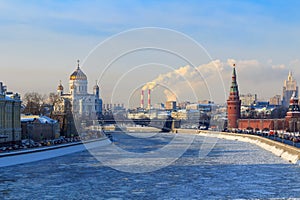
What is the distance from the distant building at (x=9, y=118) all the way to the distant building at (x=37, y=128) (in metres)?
4.94

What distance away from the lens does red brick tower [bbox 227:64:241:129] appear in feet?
299

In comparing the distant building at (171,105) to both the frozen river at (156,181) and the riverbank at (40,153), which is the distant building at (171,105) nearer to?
the riverbank at (40,153)

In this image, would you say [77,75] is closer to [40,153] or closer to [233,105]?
[233,105]

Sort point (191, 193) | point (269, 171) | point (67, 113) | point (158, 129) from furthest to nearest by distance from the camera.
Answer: point (158, 129) → point (67, 113) → point (269, 171) → point (191, 193)

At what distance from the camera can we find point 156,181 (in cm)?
2442

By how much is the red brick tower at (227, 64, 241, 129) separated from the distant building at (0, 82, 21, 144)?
53.2 metres

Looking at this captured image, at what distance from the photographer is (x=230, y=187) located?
22469mm

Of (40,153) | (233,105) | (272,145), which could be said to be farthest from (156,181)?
(233,105)

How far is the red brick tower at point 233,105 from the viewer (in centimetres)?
9125

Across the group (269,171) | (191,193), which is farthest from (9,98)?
(191,193)

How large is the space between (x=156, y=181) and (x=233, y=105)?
68.4 metres

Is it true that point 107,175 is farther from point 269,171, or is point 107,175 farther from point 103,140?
point 103,140

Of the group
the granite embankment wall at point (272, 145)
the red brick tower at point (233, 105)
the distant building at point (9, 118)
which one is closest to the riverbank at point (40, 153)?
the distant building at point (9, 118)

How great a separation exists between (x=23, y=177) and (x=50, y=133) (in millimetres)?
26585
